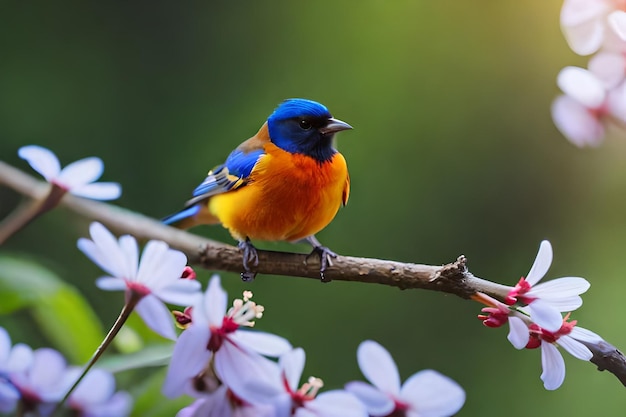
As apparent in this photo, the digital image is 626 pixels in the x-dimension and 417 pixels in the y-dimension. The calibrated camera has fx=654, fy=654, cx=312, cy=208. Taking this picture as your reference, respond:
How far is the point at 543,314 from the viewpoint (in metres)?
0.52

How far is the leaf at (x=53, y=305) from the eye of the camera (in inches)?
25.9

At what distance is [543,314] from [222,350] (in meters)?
0.25

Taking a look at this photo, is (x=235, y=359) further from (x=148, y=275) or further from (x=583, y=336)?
(x=583, y=336)

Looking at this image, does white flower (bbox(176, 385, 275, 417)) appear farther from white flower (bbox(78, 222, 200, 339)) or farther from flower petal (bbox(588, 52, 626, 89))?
flower petal (bbox(588, 52, 626, 89))

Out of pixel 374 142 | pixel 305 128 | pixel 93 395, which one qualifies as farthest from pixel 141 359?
pixel 374 142

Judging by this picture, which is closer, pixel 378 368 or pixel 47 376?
pixel 378 368

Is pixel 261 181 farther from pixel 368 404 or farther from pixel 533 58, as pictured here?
pixel 533 58

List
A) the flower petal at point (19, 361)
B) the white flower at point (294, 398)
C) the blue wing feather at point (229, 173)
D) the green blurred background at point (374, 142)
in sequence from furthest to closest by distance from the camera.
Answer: the green blurred background at point (374, 142) → the blue wing feather at point (229, 173) → the flower petal at point (19, 361) → the white flower at point (294, 398)

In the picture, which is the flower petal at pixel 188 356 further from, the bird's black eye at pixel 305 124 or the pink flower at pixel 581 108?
the pink flower at pixel 581 108

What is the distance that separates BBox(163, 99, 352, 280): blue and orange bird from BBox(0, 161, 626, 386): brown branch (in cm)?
3

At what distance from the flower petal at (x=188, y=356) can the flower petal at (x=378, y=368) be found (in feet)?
0.39

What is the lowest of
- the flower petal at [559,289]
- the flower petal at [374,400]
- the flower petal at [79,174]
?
the flower petal at [374,400]

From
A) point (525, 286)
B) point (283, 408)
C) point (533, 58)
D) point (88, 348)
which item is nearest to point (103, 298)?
point (88, 348)

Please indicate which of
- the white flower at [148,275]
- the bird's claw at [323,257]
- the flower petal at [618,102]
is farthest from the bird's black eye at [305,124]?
the flower petal at [618,102]
